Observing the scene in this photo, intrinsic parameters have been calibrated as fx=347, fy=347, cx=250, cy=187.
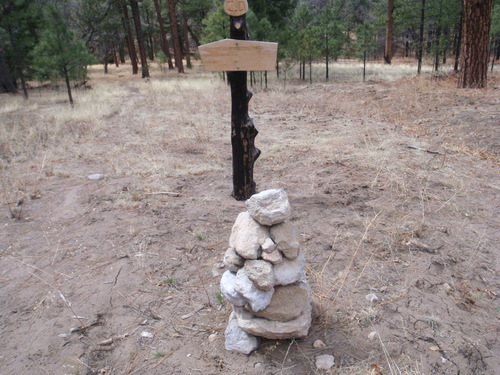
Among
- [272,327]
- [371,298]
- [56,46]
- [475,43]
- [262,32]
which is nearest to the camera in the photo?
[272,327]

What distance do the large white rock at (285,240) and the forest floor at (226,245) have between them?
2.20 ft

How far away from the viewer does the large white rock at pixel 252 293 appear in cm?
222

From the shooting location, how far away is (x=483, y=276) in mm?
3117

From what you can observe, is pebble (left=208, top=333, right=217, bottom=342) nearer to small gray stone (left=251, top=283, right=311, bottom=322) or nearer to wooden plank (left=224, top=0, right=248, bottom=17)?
small gray stone (left=251, top=283, right=311, bottom=322)

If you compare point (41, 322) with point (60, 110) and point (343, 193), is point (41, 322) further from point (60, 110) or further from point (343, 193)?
point (60, 110)

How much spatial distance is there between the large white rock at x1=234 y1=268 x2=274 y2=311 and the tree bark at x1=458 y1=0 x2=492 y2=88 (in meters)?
11.3

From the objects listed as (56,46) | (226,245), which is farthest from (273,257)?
(56,46)

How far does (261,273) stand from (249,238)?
24 centimetres

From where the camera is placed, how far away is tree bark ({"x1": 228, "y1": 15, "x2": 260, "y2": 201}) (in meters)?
4.30

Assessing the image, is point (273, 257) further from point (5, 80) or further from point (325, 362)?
point (5, 80)

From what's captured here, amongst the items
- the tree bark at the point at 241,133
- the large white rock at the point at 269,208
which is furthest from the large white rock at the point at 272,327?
the tree bark at the point at 241,133

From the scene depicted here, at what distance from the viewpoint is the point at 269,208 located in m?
2.26

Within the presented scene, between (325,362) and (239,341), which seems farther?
(239,341)

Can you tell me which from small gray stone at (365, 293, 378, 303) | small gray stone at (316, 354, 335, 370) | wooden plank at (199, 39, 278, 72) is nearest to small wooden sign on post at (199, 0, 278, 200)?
wooden plank at (199, 39, 278, 72)
